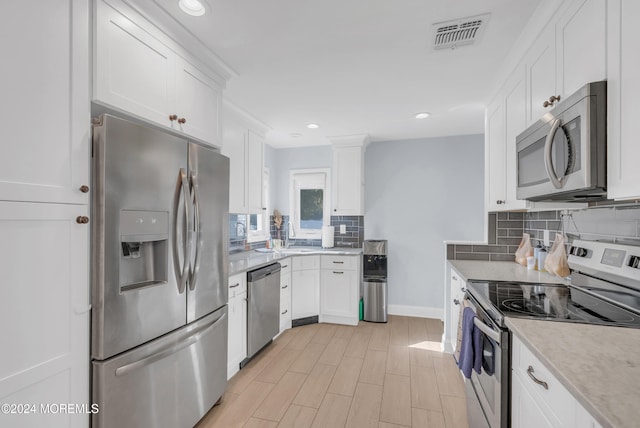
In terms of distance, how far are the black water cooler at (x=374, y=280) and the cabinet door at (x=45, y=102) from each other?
3.18 metres

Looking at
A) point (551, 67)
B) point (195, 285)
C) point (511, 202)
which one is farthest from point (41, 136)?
point (511, 202)

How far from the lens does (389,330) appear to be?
3488 millimetres

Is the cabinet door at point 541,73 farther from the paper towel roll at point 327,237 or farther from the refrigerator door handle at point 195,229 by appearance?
the paper towel roll at point 327,237

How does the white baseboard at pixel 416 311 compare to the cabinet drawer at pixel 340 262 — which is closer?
the cabinet drawer at pixel 340 262

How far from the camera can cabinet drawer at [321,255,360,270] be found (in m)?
3.64

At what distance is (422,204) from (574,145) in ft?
9.44

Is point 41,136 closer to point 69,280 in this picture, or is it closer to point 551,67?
point 69,280

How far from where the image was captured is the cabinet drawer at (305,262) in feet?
11.7

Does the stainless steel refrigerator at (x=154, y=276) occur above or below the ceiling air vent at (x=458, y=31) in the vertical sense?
below

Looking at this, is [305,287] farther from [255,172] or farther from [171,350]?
[171,350]

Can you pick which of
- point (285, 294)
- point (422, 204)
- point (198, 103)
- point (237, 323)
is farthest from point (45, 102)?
point (422, 204)

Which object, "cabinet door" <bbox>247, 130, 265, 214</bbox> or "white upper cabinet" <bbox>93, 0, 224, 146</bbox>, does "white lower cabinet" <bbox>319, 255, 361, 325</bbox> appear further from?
"white upper cabinet" <bbox>93, 0, 224, 146</bbox>

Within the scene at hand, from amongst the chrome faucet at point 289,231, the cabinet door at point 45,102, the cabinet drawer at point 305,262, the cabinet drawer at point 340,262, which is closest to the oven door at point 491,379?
the cabinet door at point 45,102

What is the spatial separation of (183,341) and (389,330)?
2550 mm
